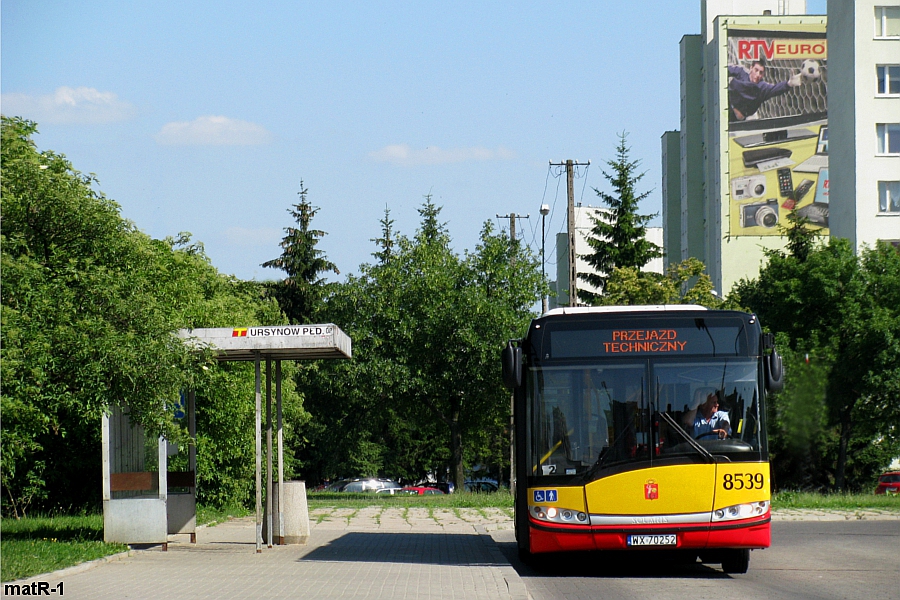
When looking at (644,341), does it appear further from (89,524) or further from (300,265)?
(300,265)

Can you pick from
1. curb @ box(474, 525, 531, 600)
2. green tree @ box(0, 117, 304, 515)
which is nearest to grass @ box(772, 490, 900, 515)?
curb @ box(474, 525, 531, 600)

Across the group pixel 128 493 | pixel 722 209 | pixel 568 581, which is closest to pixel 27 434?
pixel 128 493

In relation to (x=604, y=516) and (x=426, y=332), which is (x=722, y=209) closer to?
(x=426, y=332)

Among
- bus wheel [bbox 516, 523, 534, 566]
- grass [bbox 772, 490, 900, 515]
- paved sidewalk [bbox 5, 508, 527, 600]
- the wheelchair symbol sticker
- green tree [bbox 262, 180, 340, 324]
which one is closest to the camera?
paved sidewalk [bbox 5, 508, 527, 600]

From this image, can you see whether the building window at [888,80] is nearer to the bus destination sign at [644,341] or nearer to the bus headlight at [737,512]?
the bus destination sign at [644,341]

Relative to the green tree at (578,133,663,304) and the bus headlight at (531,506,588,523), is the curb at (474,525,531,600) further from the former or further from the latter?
the green tree at (578,133,663,304)

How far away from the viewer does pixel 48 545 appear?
1437 centimetres

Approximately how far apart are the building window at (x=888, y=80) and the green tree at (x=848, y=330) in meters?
13.7

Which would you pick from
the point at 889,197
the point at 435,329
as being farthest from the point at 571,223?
the point at 889,197

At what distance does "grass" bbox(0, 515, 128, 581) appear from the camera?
38.3ft

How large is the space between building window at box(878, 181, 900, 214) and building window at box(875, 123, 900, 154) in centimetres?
165

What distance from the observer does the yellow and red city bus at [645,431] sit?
12477mm

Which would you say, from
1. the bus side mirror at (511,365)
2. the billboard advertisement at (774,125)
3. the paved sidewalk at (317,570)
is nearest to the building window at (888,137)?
the billboard advertisement at (774,125)

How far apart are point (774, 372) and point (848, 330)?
3131 cm
